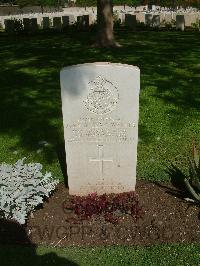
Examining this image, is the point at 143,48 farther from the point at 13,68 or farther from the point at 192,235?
the point at 192,235

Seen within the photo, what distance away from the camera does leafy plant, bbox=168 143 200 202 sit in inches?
237

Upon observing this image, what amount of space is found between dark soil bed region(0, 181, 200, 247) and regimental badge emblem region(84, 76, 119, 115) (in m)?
1.43

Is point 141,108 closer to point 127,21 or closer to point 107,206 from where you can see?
point 107,206

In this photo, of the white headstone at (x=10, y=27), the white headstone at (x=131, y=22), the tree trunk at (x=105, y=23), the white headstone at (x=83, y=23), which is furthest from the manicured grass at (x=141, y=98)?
the white headstone at (x=10, y=27)

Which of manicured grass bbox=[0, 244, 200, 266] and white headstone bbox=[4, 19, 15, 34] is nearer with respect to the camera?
manicured grass bbox=[0, 244, 200, 266]

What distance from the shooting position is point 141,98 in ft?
34.0

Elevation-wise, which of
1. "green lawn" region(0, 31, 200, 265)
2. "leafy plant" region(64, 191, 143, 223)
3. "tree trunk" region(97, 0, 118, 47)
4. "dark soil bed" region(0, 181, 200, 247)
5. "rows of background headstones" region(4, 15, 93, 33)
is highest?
"tree trunk" region(97, 0, 118, 47)

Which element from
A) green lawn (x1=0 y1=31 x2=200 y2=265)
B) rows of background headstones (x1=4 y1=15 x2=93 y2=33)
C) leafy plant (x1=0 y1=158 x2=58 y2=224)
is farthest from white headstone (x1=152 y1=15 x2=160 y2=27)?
leafy plant (x1=0 y1=158 x2=58 y2=224)

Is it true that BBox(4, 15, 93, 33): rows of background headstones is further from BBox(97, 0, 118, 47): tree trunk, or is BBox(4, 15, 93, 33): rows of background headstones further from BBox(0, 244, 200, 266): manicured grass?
BBox(0, 244, 200, 266): manicured grass

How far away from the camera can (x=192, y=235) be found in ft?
18.7

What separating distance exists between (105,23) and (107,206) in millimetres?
11427

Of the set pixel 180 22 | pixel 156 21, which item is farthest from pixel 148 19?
pixel 180 22

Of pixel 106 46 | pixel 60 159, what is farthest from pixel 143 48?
pixel 60 159

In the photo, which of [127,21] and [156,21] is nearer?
[156,21]
